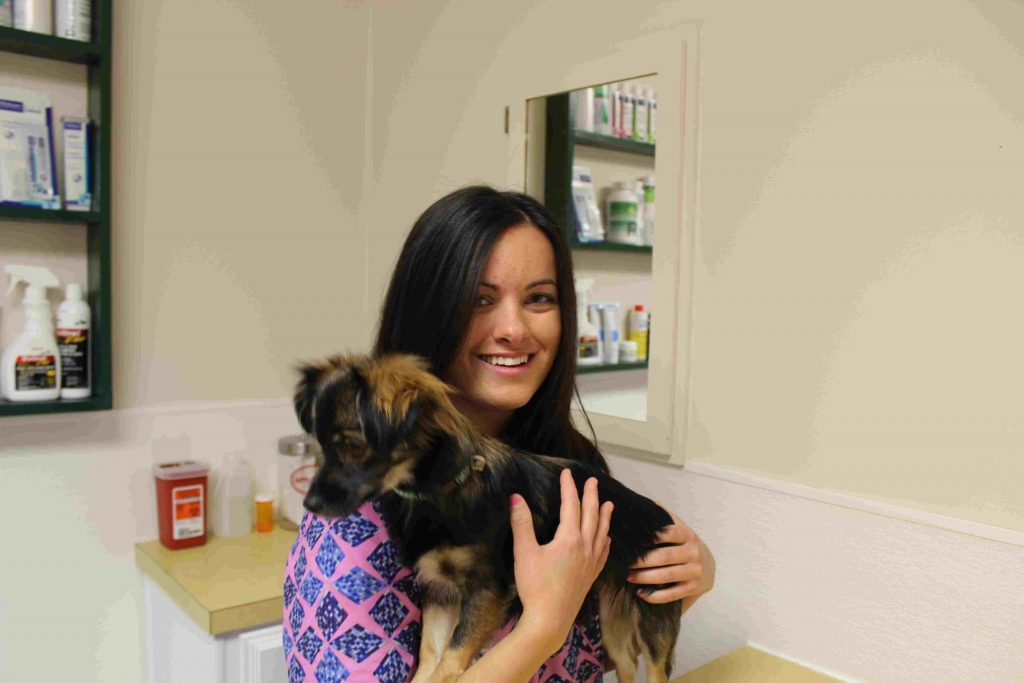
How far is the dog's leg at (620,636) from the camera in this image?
1.25 meters

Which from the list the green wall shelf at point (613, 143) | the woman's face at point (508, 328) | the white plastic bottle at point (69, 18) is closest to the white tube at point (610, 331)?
the green wall shelf at point (613, 143)

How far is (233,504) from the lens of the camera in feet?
7.44

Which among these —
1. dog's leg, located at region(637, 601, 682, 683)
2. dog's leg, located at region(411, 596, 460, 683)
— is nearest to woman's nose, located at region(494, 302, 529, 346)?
dog's leg, located at region(411, 596, 460, 683)

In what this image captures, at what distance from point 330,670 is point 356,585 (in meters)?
0.12

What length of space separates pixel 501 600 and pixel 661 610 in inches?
14.0

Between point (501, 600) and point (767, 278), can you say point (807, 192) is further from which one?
point (501, 600)

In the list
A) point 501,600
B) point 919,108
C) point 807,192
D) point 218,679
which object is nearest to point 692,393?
point 807,192

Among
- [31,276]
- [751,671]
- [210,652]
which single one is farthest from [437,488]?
[31,276]

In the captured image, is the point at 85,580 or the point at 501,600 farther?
the point at 85,580

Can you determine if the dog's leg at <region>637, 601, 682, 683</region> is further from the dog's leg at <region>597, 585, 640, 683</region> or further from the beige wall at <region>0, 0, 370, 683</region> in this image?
the beige wall at <region>0, 0, 370, 683</region>

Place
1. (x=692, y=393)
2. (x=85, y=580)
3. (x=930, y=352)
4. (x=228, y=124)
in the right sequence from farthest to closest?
(x=228, y=124)
(x=85, y=580)
(x=692, y=393)
(x=930, y=352)

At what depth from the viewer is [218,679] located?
1.76 metres

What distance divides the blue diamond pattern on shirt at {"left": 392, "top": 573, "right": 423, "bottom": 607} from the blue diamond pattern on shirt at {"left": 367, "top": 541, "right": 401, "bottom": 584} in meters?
0.02

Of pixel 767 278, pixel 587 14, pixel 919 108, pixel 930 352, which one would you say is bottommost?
pixel 930 352
